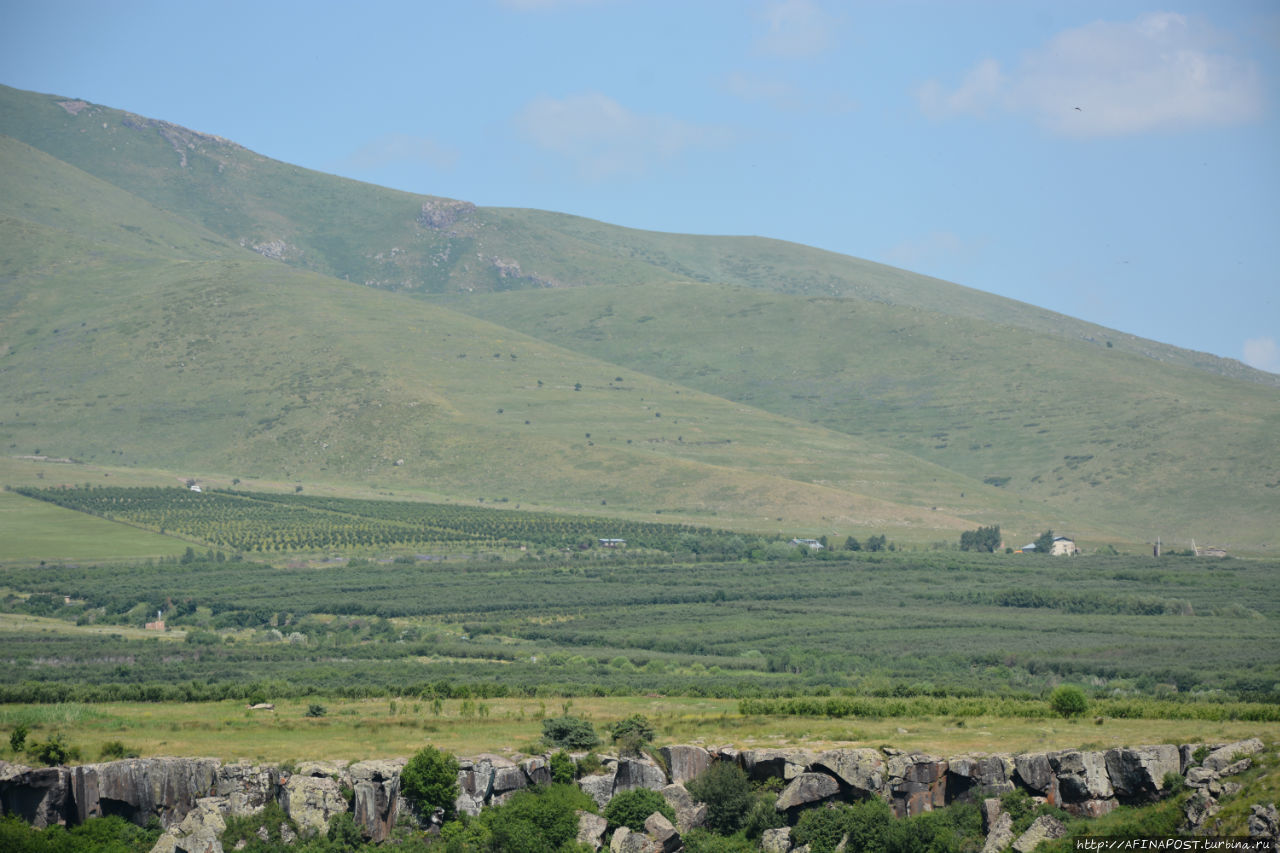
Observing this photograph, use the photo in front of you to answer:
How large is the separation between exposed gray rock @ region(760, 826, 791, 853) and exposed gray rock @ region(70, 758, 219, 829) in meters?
19.1

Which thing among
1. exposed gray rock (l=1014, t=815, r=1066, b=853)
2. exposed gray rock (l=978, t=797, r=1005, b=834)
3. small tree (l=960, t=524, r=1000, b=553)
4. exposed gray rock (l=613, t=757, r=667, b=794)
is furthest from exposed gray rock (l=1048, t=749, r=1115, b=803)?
small tree (l=960, t=524, r=1000, b=553)

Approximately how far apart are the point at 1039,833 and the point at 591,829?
15153mm

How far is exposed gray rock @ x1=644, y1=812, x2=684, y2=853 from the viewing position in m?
48.9

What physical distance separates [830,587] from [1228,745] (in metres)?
92.7

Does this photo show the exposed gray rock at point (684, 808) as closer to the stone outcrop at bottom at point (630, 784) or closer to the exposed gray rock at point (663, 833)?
the stone outcrop at bottom at point (630, 784)

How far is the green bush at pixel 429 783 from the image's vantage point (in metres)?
49.1

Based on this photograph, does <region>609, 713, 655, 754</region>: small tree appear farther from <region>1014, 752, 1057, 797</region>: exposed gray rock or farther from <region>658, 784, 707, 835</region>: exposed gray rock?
<region>1014, 752, 1057, 797</region>: exposed gray rock

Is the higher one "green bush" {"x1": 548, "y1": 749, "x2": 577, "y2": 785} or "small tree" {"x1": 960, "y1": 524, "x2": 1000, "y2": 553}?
"small tree" {"x1": 960, "y1": 524, "x2": 1000, "y2": 553}

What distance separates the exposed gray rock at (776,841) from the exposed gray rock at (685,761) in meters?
3.80

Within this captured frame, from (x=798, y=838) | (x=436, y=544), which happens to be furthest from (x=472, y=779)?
(x=436, y=544)

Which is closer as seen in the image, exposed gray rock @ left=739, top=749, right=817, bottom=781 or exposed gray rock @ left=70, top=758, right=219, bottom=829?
exposed gray rock @ left=70, top=758, right=219, bottom=829

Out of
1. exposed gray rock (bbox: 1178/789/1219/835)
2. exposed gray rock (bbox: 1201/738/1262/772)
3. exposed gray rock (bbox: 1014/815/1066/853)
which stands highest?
exposed gray rock (bbox: 1201/738/1262/772)

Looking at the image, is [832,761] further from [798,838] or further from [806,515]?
[806,515]

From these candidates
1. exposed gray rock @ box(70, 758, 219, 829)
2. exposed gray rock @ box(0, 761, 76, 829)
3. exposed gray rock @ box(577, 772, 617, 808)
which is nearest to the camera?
exposed gray rock @ box(0, 761, 76, 829)
